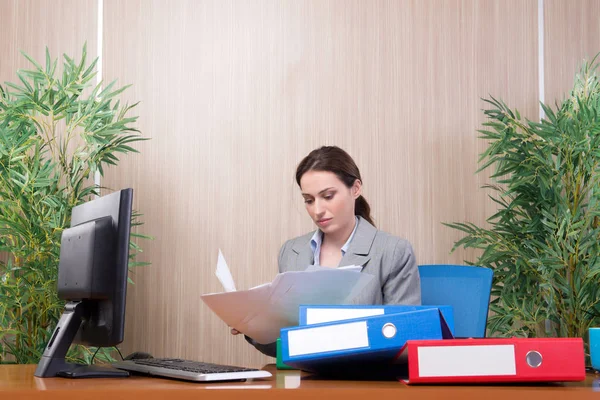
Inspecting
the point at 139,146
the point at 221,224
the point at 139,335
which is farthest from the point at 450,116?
the point at 139,335

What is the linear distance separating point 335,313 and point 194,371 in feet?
1.07

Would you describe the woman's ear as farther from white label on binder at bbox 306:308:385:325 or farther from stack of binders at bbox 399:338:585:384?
stack of binders at bbox 399:338:585:384

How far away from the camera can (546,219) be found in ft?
11.9

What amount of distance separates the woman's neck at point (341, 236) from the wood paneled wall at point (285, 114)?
4.04 feet

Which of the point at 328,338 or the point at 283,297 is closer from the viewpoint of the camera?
the point at 328,338

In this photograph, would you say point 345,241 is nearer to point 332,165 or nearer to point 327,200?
point 327,200

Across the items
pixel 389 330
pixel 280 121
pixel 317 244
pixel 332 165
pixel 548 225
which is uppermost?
pixel 280 121

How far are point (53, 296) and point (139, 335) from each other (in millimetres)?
671

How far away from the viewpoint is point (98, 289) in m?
1.70

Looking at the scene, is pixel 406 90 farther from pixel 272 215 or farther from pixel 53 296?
pixel 53 296

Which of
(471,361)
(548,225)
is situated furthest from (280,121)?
(471,361)

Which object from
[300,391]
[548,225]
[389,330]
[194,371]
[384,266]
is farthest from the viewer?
[548,225]

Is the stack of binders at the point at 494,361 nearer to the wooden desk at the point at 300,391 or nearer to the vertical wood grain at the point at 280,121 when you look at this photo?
the wooden desk at the point at 300,391

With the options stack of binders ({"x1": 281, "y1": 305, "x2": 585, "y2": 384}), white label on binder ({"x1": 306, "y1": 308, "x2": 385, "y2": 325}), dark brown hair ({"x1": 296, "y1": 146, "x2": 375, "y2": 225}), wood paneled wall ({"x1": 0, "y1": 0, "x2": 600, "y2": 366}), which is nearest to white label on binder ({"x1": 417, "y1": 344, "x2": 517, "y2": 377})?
stack of binders ({"x1": 281, "y1": 305, "x2": 585, "y2": 384})
